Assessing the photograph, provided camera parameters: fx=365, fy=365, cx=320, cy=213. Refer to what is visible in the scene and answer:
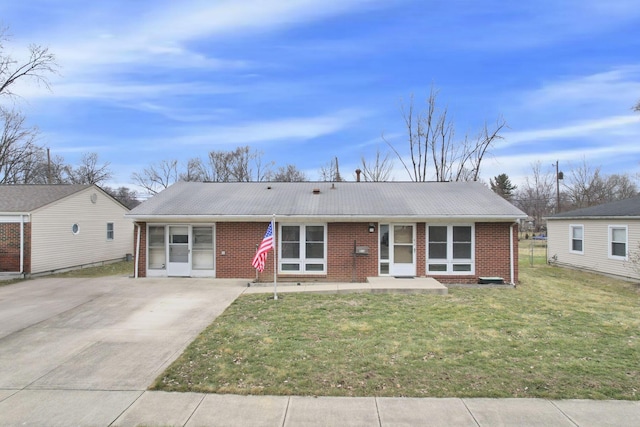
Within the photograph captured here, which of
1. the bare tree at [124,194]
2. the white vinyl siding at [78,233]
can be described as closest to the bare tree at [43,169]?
the bare tree at [124,194]

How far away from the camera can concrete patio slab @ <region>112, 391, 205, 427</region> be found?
355cm

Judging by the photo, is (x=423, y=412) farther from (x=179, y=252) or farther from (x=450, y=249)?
(x=179, y=252)

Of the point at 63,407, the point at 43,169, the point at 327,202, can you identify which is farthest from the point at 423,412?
the point at 43,169

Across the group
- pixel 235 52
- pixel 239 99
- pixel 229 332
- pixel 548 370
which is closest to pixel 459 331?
pixel 548 370

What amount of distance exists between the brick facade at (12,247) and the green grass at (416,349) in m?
10.3

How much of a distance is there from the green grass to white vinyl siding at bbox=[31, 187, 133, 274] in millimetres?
10611

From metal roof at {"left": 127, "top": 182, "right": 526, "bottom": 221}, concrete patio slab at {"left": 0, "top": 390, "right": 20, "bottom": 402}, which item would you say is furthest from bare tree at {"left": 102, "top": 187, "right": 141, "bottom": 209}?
concrete patio slab at {"left": 0, "top": 390, "right": 20, "bottom": 402}

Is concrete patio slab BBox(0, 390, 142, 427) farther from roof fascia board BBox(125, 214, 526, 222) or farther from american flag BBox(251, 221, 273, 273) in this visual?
roof fascia board BBox(125, 214, 526, 222)

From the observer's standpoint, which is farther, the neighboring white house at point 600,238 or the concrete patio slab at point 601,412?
the neighboring white house at point 600,238

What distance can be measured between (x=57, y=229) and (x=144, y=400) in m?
14.7

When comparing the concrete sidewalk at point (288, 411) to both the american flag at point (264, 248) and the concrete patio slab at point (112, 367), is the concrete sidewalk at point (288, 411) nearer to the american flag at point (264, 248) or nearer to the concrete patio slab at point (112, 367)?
the concrete patio slab at point (112, 367)

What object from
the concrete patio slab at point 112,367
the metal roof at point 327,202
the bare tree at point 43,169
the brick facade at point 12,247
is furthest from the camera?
the bare tree at point 43,169

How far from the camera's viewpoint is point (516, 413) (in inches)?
147

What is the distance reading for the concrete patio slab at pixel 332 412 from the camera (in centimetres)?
357
